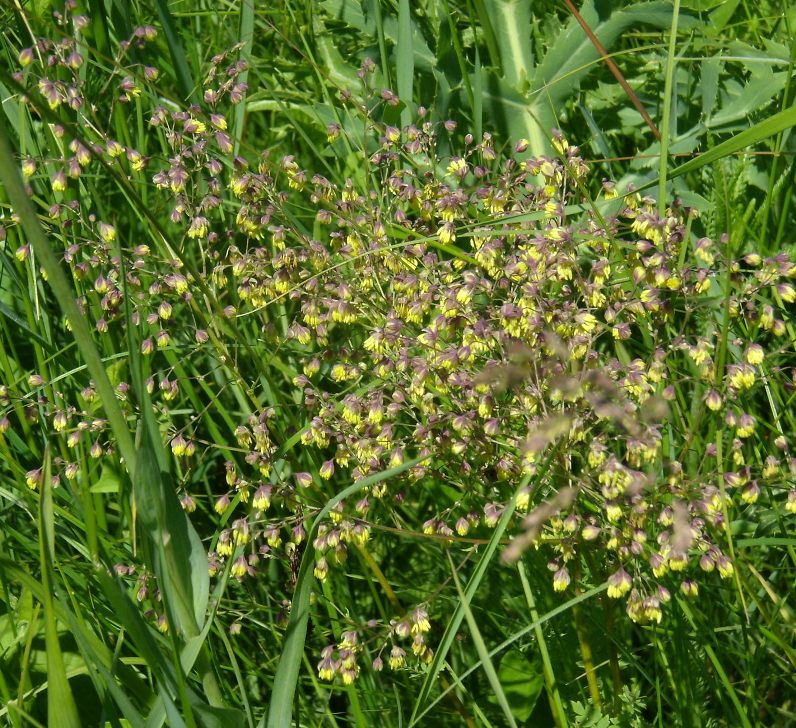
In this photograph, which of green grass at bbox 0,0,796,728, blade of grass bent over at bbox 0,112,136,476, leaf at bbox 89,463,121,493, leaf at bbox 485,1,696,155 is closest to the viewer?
blade of grass bent over at bbox 0,112,136,476

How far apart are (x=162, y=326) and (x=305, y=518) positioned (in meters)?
0.78

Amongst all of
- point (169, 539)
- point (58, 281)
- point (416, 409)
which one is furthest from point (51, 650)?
point (416, 409)

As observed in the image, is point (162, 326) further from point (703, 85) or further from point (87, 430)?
point (703, 85)

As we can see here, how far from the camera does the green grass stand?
5.97 feet

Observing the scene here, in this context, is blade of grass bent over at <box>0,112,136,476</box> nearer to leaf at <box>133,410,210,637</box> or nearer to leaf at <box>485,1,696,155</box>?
leaf at <box>133,410,210,637</box>

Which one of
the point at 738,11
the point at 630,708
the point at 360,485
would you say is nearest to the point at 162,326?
the point at 360,485

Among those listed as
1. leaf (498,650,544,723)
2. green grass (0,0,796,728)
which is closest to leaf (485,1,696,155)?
green grass (0,0,796,728)

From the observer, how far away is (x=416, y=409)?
8.80 feet

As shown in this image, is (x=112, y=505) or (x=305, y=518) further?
(x=112, y=505)

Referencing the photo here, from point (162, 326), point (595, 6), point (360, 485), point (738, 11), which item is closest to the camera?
point (360, 485)

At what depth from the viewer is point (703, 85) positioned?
9.90 feet

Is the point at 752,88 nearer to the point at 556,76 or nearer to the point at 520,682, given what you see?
the point at 556,76

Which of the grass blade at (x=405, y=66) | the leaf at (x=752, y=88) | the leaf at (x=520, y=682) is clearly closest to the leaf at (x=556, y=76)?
the leaf at (x=752, y=88)

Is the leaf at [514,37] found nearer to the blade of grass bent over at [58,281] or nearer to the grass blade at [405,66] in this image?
the grass blade at [405,66]
